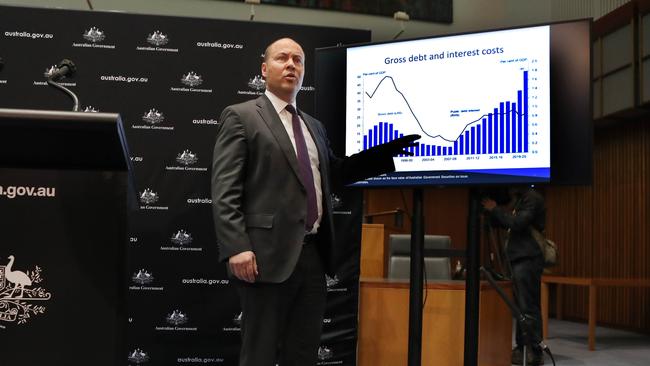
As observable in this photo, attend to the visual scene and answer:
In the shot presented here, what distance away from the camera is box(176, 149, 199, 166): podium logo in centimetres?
410

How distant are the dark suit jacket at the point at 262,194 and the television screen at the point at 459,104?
0.62 meters

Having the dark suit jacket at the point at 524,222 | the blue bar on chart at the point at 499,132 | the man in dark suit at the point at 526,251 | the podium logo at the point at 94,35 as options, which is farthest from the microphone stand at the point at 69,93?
the man in dark suit at the point at 526,251

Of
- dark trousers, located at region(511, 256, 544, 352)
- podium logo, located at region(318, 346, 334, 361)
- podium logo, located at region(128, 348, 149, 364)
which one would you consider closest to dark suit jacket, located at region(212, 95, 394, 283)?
podium logo, located at region(318, 346, 334, 361)

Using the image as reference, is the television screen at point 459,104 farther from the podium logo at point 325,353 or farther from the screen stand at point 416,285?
the podium logo at point 325,353

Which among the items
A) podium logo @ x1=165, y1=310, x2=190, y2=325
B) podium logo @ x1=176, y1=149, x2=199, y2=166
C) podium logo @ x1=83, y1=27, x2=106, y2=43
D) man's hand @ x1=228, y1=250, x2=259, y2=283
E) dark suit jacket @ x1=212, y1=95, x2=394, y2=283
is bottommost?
podium logo @ x1=165, y1=310, x2=190, y2=325

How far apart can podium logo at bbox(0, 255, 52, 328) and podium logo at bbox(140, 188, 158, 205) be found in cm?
195

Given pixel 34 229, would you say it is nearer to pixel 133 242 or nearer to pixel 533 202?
pixel 133 242

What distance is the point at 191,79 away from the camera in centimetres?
417

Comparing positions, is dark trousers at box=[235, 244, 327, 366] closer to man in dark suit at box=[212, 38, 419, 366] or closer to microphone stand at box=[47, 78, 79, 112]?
man in dark suit at box=[212, 38, 419, 366]

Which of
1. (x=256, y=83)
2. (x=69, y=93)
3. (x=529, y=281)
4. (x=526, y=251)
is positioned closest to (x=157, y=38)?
(x=256, y=83)

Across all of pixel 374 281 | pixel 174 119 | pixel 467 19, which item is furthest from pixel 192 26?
pixel 467 19

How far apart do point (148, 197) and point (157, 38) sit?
0.99m

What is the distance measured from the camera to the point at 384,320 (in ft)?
13.8

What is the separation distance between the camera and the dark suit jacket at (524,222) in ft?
17.0
